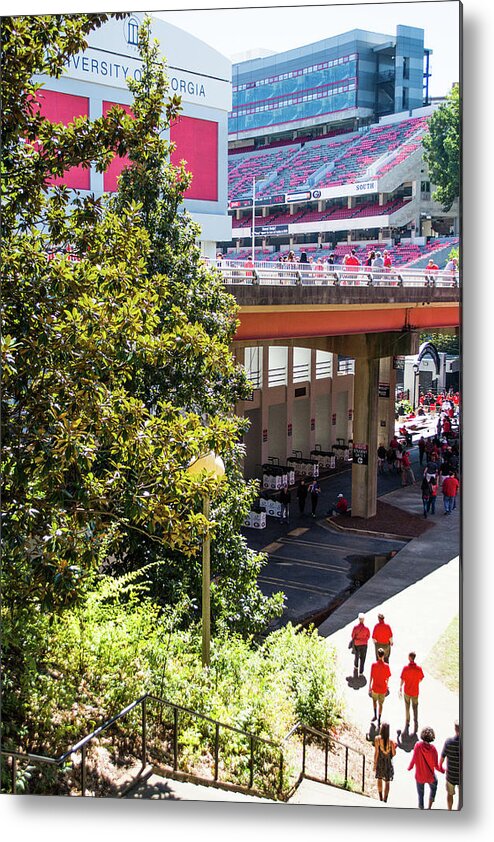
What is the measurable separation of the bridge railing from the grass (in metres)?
2.96

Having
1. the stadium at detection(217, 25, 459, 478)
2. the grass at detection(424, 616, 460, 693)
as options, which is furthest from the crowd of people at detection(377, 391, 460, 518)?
the grass at detection(424, 616, 460, 693)

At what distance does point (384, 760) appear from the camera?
20.2ft

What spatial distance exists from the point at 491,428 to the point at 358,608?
17.7 feet

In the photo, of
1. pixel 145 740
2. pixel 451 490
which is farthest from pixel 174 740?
pixel 451 490

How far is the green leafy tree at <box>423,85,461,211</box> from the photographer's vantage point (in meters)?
6.16

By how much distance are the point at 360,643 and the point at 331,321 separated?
762cm

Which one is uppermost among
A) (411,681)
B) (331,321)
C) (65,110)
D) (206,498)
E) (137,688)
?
(65,110)

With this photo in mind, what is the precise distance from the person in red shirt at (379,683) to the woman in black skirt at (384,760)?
24 centimetres

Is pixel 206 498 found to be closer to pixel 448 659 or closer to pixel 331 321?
pixel 448 659

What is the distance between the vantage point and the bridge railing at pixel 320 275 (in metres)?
9.96

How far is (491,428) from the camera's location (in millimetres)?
5895

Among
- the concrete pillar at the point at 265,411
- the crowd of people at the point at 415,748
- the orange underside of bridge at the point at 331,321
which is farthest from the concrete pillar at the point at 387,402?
the crowd of people at the point at 415,748

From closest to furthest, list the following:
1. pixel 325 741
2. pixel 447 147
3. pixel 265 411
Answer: pixel 325 741
pixel 447 147
pixel 265 411

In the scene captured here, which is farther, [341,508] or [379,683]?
[341,508]
